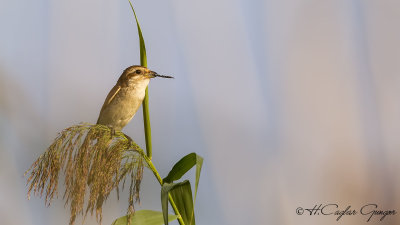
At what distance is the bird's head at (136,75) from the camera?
1.95 metres

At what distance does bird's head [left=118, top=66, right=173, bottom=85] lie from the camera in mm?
1949

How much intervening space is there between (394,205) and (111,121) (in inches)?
48.9

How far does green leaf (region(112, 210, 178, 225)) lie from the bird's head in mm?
678

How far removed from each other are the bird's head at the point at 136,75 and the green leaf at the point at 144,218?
2.23 ft

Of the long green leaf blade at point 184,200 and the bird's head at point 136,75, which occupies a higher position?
the bird's head at point 136,75

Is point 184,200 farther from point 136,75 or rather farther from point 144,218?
point 136,75

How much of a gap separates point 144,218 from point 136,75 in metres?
0.81

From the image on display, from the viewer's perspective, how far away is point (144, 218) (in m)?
1.37

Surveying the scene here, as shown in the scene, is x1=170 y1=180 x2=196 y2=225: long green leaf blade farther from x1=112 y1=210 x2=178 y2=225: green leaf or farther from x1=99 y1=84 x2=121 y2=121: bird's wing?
x1=99 y1=84 x2=121 y2=121: bird's wing

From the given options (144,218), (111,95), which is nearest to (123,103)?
(111,95)

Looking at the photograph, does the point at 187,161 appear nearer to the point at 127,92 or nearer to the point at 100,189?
the point at 100,189

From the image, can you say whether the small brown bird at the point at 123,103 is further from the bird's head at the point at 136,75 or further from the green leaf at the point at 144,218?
the green leaf at the point at 144,218

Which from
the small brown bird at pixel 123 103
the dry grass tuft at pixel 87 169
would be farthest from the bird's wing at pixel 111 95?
the dry grass tuft at pixel 87 169

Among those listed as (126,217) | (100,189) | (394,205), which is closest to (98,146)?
(100,189)
